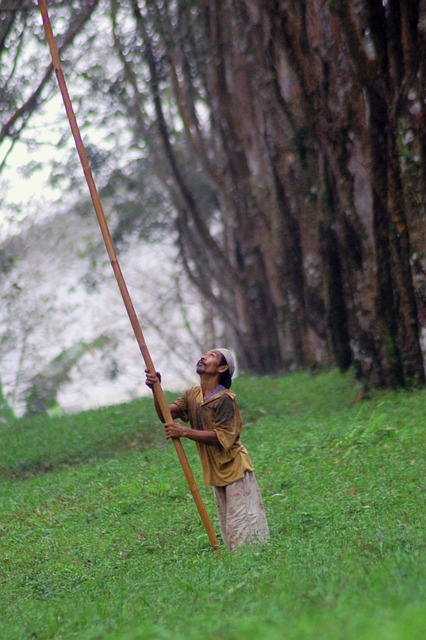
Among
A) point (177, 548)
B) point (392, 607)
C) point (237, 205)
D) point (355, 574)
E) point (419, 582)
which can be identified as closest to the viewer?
point (392, 607)

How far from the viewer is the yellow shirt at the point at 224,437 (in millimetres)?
7801

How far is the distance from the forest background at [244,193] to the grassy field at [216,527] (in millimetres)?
2265

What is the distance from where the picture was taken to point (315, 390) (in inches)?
691

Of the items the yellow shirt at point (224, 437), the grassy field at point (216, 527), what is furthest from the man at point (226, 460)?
the grassy field at point (216, 527)

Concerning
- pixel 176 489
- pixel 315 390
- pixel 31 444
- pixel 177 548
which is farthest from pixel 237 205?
pixel 177 548

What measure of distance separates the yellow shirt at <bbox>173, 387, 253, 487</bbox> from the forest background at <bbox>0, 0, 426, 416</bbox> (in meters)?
5.61

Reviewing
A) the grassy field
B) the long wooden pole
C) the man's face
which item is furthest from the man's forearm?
the grassy field

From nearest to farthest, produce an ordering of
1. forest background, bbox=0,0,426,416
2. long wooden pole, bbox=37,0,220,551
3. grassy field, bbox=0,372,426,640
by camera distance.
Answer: grassy field, bbox=0,372,426,640 → long wooden pole, bbox=37,0,220,551 → forest background, bbox=0,0,426,416

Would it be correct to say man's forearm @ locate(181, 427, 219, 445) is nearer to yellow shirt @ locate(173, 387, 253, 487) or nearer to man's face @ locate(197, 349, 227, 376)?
yellow shirt @ locate(173, 387, 253, 487)

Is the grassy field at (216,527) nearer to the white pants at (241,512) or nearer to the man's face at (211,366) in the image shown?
the white pants at (241,512)

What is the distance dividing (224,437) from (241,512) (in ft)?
1.95

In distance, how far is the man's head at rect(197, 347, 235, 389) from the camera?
791cm

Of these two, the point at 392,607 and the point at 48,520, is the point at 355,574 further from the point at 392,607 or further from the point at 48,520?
the point at 48,520

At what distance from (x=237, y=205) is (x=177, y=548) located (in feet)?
54.6
